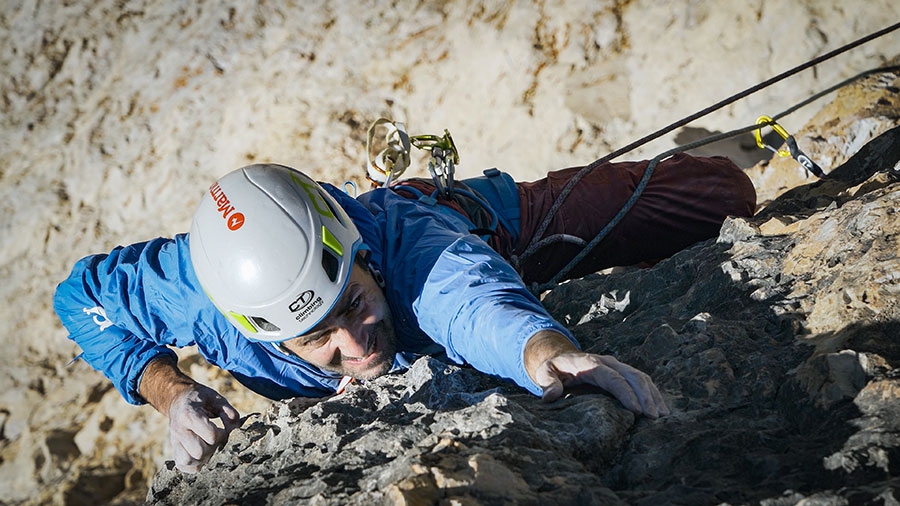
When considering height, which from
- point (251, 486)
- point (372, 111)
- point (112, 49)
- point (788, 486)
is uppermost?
point (112, 49)

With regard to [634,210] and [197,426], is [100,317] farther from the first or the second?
A: [634,210]

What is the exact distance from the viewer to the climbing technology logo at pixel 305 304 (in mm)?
2375

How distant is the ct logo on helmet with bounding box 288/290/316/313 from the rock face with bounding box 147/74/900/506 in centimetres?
36

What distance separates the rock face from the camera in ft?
4.75

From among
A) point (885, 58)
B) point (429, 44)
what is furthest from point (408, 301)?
point (429, 44)

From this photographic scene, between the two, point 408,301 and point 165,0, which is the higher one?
point 165,0

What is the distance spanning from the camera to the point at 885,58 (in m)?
3.99

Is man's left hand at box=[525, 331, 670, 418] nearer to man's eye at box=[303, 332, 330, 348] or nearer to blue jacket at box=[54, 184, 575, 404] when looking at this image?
blue jacket at box=[54, 184, 575, 404]

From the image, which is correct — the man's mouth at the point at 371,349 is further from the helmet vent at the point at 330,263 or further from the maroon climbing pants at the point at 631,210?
the maroon climbing pants at the point at 631,210

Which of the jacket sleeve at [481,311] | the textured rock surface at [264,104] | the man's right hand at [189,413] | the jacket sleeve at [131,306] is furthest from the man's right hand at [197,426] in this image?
the textured rock surface at [264,104]

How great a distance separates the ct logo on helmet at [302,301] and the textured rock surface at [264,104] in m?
2.48

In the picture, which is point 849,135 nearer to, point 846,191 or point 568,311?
point 846,191

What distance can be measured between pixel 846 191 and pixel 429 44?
11.2ft

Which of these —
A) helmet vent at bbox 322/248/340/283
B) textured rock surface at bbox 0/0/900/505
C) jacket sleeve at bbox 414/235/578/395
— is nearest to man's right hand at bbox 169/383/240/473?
helmet vent at bbox 322/248/340/283
